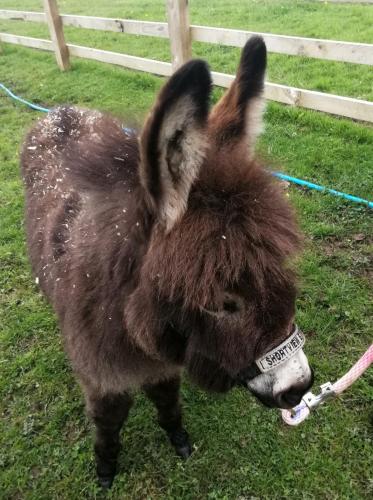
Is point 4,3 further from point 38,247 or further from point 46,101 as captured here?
point 38,247

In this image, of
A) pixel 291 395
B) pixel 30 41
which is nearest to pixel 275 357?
pixel 291 395

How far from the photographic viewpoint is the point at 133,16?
1218cm

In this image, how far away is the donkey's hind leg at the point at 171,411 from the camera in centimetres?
257

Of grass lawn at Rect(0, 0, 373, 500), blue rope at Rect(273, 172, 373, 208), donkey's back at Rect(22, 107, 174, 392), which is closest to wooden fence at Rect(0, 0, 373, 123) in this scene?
grass lawn at Rect(0, 0, 373, 500)

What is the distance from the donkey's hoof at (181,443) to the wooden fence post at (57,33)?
8660 millimetres

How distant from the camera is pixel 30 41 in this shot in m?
10.6

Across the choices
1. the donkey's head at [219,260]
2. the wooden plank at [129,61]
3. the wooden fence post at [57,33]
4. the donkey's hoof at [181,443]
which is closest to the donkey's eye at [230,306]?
the donkey's head at [219,260]

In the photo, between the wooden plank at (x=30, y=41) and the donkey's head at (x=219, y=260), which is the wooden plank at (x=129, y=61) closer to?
the wooden plank at (x=30, y=41)

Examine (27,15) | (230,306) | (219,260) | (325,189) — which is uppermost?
(27,15)

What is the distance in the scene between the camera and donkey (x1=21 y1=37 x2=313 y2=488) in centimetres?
143

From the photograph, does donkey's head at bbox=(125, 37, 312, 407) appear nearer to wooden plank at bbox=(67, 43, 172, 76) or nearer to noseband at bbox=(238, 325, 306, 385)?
→ noseband at bbox=(238, 325, 306, 385)

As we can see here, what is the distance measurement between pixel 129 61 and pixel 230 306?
745 centimetres

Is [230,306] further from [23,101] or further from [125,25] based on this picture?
[23,101]

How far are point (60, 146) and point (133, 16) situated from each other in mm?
10989
